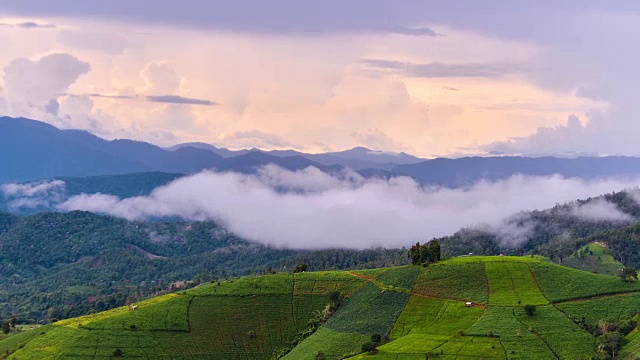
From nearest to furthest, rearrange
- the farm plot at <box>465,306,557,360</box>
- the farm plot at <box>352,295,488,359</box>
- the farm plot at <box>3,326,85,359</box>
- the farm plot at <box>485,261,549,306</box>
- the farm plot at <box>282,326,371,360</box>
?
the farm plot at <box>465,306,557,360</box>
the farm plot at <box>352,295,488,359</box>
the farm plot at <box>282,326,371,360</box>
the farm plot at <box>3,326,85,359</box>
the farm plot at <box>485,261,549,306</box>

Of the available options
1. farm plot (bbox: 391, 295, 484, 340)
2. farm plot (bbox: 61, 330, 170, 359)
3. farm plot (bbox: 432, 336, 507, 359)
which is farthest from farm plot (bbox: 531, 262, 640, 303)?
farm plot (bbox: 61, 330, 170, 359)

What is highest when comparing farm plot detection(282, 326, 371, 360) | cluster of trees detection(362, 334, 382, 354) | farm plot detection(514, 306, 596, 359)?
farm plot detection(514, 306, 596, 359)

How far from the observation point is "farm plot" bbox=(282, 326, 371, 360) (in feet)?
563

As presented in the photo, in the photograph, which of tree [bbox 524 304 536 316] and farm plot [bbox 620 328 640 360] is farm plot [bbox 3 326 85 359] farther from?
farm plot [bbox 620 328 640 360]

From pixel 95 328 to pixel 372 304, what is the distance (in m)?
73.8

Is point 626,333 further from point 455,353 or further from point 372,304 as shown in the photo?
point 372,304

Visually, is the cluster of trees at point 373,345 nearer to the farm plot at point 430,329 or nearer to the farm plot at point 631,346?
the farm plot at point 430,329

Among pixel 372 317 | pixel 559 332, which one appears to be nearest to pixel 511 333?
pixel 559 332

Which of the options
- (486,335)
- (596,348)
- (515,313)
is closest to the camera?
(596,348)

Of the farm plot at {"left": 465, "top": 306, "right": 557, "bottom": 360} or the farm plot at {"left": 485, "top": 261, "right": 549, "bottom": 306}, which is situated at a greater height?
the farm plot at {"left": 485, "top": 261, "right": 549, "bottom": 306}

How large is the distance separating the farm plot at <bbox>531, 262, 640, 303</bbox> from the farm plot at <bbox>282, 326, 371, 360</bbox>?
50160 mm

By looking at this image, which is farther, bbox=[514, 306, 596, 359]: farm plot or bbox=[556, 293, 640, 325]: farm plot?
bbox=[556, 293, 640, 325]: farm plot

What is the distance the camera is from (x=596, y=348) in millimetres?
150125

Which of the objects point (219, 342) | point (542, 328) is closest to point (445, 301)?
point (542, 328)
